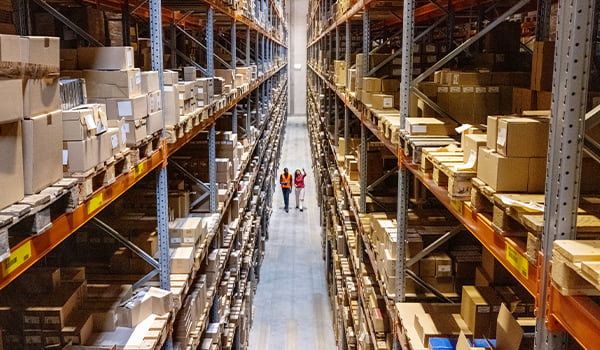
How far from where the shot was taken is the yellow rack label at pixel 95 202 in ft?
9.57

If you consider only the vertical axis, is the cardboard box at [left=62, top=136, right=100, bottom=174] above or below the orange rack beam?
above

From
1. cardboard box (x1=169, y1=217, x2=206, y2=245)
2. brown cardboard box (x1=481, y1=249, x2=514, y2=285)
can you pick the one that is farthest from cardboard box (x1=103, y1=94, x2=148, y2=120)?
brown cardboard box (x1=481, y1=249, x2=514, y2=285)

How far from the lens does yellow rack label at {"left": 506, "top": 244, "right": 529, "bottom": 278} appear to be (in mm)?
2316

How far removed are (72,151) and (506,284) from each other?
122 inches

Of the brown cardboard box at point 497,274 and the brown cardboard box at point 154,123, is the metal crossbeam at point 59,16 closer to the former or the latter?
the brown cardboard box at point 154,123

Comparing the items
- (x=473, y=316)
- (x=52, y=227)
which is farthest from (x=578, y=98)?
(x=473, y=316)

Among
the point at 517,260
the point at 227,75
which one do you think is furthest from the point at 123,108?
the point at 227,75

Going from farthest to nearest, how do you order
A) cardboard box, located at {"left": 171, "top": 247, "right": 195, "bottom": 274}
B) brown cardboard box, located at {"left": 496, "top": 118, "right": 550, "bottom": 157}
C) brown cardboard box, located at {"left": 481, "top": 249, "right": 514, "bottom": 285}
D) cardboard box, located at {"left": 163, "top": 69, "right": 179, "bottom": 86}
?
cardboard box, located at {"left": 171, "top": 247, "right": 195, "bottom": 274}, cardboard box, located at {"left": 163, "top": 69, "right": 179, "bottom": 86}, brown cardboard box, located at {"left": 481, "top": 249, "right": 514, "bottom": 285}, brown cardboard box, located at {"left": 496, "top": 118, "right": 550, "bottom": 157}

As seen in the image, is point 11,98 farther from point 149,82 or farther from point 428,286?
point 428,286

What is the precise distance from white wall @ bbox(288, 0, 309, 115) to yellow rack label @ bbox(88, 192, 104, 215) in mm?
31753

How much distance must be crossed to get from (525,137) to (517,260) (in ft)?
2.08

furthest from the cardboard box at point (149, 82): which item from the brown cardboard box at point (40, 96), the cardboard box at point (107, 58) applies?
the brown cardboard box at point (40, 96)

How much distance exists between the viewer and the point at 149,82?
4070 mm

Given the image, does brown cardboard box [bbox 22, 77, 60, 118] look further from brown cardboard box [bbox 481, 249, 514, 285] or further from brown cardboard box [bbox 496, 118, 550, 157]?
brown cardboard box [bbox 481, 249, 514, 285]
